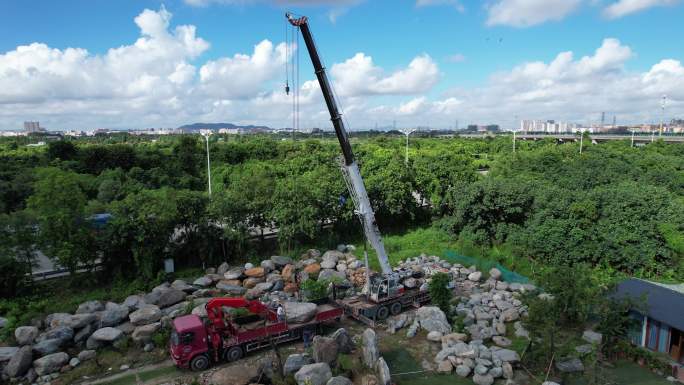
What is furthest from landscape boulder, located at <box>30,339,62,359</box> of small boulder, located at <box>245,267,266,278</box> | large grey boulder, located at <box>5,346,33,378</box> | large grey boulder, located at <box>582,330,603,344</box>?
large grey boulder, located at <box>582,330,603,344</box>

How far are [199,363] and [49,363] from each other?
5.17 m

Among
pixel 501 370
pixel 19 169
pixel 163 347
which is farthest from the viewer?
pixel 19 169

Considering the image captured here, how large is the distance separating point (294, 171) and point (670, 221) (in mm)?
30778

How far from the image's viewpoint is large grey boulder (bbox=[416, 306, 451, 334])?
16844mm

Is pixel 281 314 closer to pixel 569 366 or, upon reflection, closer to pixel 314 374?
pixel 314 374

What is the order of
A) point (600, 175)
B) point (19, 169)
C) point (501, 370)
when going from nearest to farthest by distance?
point (501, 370) < point (600, 175) < point (19, 169)

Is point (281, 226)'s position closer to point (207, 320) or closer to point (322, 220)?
point (322, 220)

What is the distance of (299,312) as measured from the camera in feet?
53.7

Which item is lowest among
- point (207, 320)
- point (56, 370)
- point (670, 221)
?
point (56, 370)

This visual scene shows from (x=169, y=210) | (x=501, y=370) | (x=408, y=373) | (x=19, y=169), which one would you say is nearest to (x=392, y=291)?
(x=408, y=373)

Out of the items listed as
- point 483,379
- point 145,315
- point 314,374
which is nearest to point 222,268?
point 145,315

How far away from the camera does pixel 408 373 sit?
1451cm

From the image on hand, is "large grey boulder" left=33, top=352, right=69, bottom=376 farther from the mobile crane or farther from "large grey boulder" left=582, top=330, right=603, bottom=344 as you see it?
"large grey boulder" left=582, top=330, right=603, bottom=344

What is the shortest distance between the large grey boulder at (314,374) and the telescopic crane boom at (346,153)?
19.6 ft
